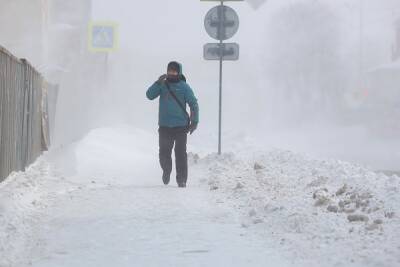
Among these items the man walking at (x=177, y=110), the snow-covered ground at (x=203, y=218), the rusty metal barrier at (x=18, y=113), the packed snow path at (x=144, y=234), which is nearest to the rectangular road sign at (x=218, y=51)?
the snow-covered ground at (x=203, y=218)

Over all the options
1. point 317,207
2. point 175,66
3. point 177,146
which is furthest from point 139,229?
point 175,66

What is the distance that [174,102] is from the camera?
8586 mm

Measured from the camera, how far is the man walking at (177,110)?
8.56m

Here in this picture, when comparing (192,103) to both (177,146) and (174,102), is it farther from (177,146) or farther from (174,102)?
(177,146)

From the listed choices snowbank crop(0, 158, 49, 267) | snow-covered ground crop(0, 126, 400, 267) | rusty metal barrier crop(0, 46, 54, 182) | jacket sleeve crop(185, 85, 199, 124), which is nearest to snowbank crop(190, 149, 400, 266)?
snow-covered ground crop(0, 126, 400, 267)

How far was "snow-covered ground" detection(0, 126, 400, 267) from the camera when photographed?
16.0 ft

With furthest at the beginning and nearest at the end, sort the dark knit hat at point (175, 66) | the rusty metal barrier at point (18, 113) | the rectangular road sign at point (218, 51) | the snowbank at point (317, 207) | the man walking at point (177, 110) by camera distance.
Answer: the rectangular road sign at point (218, 51), the man walking at point (177, 110), the dark knit hat at point (175, 66), the rusty metal barrier at point (18, 113), the snowbank at point (317, 207)

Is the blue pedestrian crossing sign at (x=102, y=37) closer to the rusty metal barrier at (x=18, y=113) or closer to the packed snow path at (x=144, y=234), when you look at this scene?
the rusty metal barrier at (x=18, y=113)

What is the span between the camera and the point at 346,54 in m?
50.2

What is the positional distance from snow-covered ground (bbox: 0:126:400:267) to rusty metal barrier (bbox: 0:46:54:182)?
11.2 inches

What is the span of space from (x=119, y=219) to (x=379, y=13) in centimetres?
5122

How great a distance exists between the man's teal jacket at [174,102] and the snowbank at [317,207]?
95cm

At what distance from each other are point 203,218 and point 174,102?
261 centimetres

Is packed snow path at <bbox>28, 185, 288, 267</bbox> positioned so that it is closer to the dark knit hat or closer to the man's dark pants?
the man's dark pants
